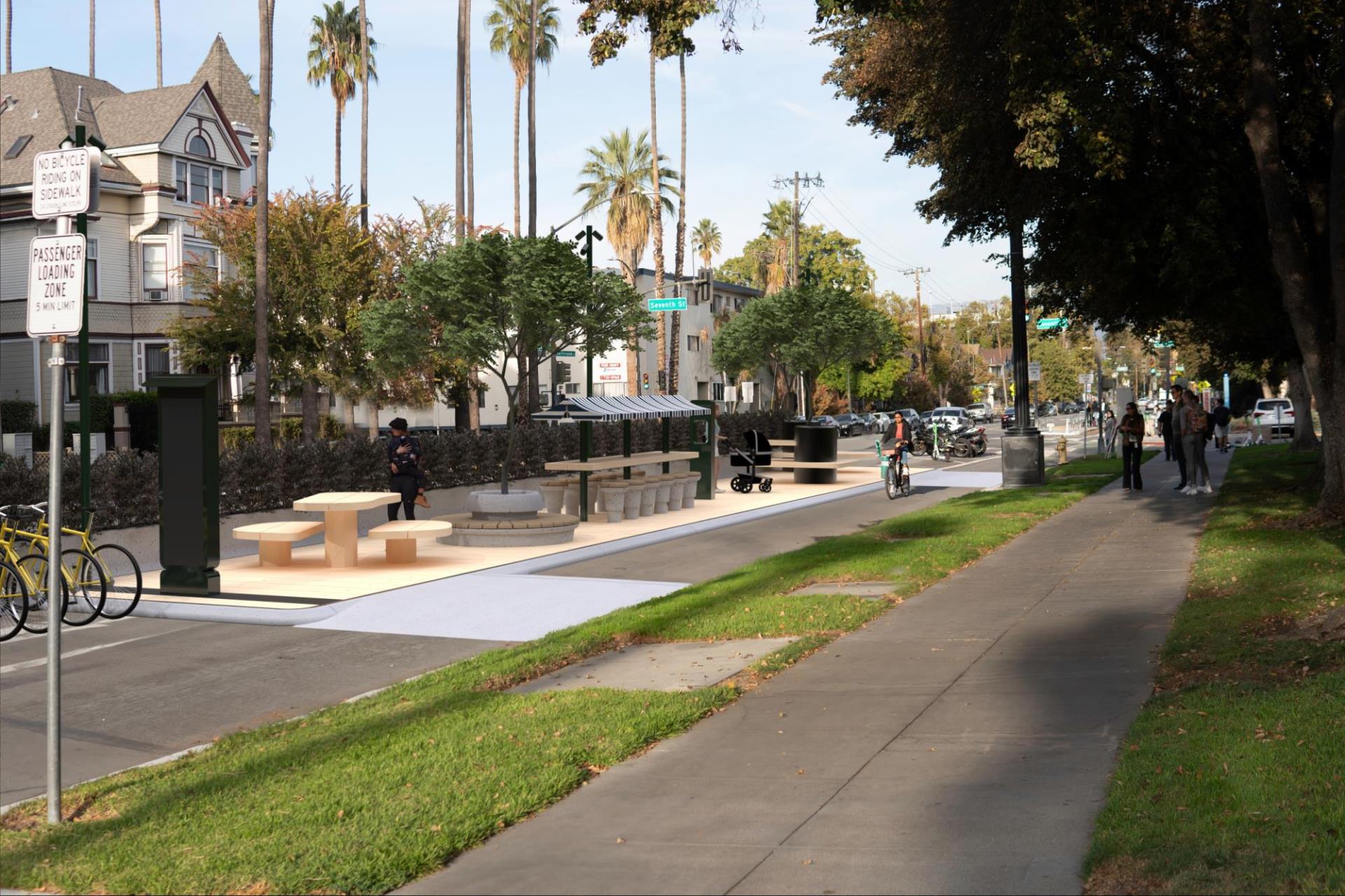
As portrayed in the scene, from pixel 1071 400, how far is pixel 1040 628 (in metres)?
147

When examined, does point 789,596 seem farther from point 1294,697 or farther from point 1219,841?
point 1219,841

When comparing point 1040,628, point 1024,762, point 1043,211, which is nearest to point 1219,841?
point 1024,762

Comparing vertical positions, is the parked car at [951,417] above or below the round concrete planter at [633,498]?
above

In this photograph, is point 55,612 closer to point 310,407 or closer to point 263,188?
point 263,188

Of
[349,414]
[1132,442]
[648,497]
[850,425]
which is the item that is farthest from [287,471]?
[850,425]

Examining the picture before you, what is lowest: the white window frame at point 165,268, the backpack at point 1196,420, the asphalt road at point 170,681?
the asphalt road at point 170,681

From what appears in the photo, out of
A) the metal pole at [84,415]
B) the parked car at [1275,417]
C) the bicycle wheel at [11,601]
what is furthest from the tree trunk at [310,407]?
the parked car at [1275,417]

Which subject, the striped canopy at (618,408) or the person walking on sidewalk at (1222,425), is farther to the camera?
the person walking on sidewalk at (1222,425)

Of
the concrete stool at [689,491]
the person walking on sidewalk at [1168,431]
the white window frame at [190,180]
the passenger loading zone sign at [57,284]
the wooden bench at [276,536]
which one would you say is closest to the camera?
the passenger loading zone sign at [57,284]

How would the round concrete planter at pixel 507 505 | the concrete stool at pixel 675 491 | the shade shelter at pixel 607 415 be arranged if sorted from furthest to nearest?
1. the concrete stool at pixel 675 491
2. the shade shelter at pixel 607 415
3. the round concrete planter at pixel 507 505

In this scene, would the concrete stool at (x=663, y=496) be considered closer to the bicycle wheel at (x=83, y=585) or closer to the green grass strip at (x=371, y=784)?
the bicycle wheel at (x=83, y=585)

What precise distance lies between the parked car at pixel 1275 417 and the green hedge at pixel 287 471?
1266 inches

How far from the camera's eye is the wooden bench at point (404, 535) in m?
16.2

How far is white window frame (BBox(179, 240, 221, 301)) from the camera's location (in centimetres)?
4197
